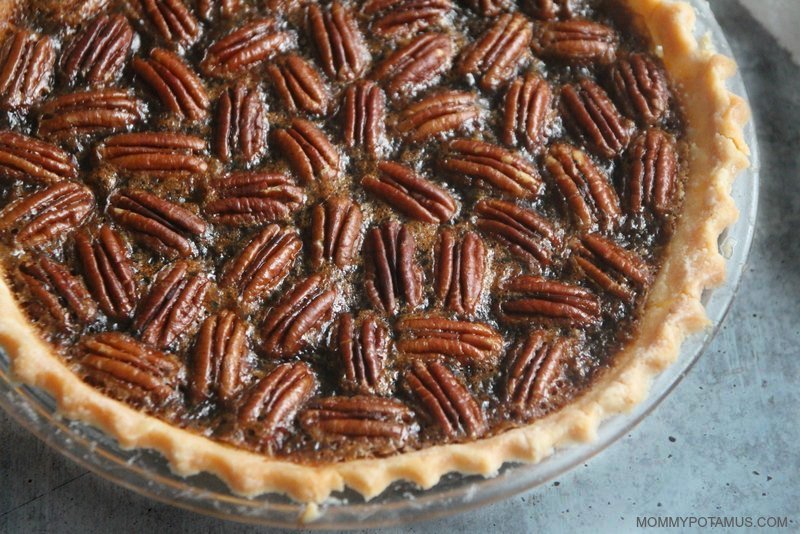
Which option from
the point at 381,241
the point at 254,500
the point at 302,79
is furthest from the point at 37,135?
the point at 254,500

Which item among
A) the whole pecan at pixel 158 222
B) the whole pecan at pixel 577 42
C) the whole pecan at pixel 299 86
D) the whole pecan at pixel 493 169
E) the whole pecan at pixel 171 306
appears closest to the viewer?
the whole pecan at pixel 171 306

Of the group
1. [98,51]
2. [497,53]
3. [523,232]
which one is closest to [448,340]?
[523,232]

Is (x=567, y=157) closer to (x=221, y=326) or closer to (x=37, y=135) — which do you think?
(x=221, y=326)

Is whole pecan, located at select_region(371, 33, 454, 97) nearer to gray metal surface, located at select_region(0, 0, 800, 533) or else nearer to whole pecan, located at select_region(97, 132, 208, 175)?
whole pecan, located at select_region(97, 132, 208, 175)

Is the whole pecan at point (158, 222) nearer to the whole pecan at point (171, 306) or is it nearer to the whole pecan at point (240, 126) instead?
the whole pecan at point (171, 306)

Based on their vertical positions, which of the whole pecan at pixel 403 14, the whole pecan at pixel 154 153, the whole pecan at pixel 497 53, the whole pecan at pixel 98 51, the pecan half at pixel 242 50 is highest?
the whole pecan at pixel 98 51

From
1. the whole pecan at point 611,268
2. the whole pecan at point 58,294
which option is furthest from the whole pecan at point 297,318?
the whole pecan at point 611,268

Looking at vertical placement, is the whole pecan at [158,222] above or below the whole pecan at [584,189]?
above

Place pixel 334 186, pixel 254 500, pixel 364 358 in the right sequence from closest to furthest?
pixel 254 500, pixel 364 358, pixel 334 186

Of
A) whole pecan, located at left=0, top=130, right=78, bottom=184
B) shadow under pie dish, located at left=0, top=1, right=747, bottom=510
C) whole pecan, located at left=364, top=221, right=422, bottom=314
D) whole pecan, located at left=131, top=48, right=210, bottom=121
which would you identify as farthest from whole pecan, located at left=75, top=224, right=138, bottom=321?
whole pecan, located at left=364, top=221, right=422, bottom=314
